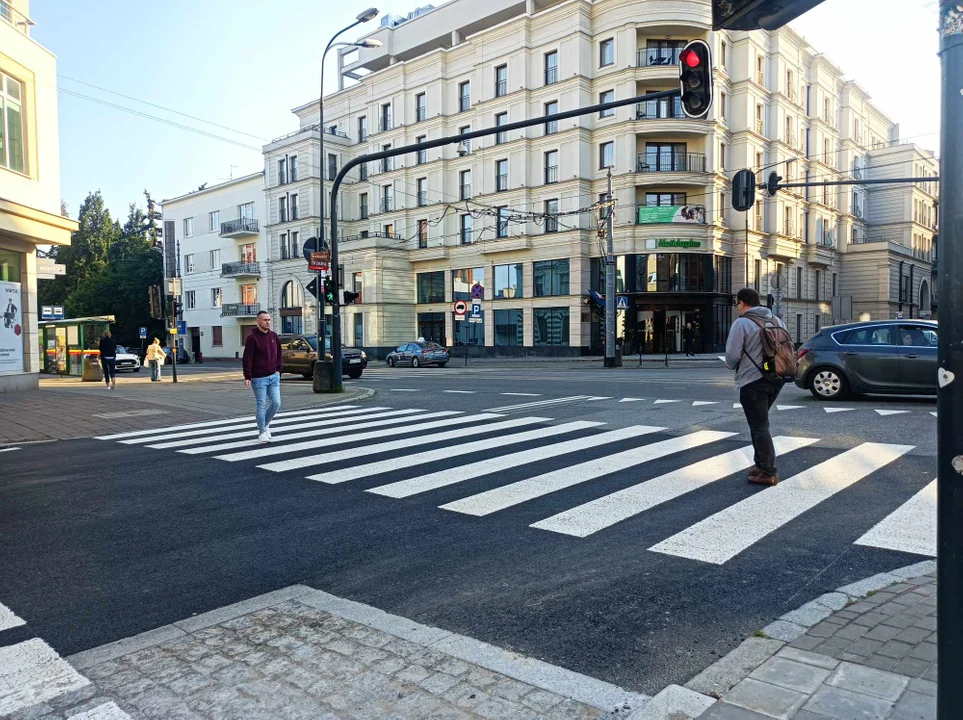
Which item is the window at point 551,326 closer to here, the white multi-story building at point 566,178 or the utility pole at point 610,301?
the white multi-story building at point 566,178

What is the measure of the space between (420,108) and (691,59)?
1687 inches

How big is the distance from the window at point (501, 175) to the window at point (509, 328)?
8.14 m

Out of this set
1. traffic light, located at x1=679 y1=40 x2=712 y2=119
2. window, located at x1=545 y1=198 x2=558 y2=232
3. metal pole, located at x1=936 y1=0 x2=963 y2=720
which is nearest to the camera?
metal pole, located at x1=936 y1=0 x2=963 y2=720

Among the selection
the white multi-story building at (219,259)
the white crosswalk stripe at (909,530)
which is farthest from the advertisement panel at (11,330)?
the white multi-story building at (219,259)

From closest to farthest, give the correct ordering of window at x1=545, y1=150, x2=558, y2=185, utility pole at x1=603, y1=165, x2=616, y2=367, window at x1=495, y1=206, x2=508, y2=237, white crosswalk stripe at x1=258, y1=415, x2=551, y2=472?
white crosswalk stripe at x1=258, y1=415, x2=551, y2=472
utility pole at x1=603, y1=165, x2=616, y2=367
window at x1=545, y1=150, x2=558, y2=185
window at x1=495, y1=206, x2=508, y2=237

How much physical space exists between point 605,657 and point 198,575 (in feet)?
8.72

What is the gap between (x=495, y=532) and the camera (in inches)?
209

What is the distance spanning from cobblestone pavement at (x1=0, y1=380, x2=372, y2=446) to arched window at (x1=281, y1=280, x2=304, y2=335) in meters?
35.6

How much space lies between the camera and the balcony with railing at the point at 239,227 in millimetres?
59219

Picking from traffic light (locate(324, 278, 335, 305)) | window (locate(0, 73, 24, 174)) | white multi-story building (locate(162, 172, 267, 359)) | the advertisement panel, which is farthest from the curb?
white multi-story building (locate(162, 172, 267, 359))

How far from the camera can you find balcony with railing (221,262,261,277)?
5844 centimetres

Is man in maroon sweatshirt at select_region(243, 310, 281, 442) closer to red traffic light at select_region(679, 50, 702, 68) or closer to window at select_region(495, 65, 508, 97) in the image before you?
red traffic light at select_region(679, 50, 702, 68)

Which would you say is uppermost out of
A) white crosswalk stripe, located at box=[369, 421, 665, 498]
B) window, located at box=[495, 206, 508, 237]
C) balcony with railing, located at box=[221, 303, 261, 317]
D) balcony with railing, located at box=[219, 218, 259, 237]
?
balcony with railing, located at box=[219, 218, 259, 237]

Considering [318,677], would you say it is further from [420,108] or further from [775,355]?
[420,108]
